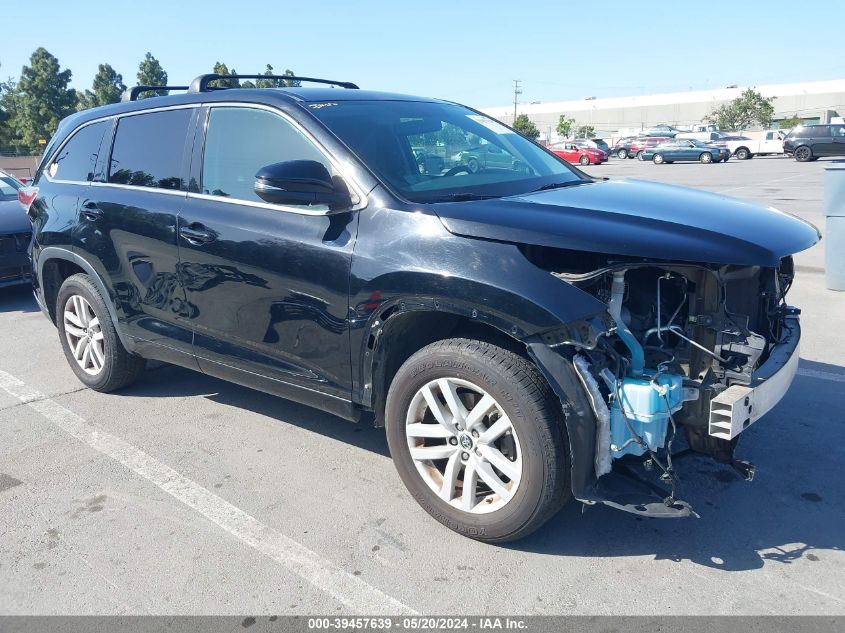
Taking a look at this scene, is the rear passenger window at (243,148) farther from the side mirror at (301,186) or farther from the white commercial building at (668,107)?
the white commercial building at (668,107)

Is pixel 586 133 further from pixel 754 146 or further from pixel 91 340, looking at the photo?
pixel 91 340

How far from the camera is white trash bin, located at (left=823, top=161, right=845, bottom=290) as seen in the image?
7312mm

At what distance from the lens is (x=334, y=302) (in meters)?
3.39

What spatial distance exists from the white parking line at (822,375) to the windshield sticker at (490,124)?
8.73ft

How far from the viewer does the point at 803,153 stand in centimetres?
3375

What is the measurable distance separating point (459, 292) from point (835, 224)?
602 centimetres

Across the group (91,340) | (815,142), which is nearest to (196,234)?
(91,340)

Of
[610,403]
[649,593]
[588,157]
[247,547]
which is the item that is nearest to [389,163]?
[610,403]

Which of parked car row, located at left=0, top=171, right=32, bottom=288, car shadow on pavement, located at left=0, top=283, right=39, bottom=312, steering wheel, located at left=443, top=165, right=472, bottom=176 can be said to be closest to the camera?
steering wheel, located at left=443, top=165, right=472, bottom=176

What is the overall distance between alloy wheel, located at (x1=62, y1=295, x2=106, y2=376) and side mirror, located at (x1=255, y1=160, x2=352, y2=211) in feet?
7.59

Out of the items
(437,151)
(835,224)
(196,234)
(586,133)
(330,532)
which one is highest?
Result: (586,133)

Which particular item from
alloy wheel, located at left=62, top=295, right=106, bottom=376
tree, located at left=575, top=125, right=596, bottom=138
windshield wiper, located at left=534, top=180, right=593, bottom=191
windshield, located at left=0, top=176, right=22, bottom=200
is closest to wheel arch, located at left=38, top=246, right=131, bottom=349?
alloy wheel, located at left=62, top=295, right=106, bottom=376

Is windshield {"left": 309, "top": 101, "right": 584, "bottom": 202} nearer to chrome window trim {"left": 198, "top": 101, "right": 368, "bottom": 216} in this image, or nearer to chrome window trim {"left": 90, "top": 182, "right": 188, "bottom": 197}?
chrome window trim {"left": 198, "top": 101, "right": 368, "bottom": 216}

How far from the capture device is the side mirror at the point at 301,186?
10.6 feet
